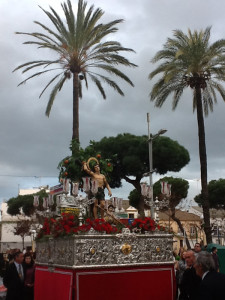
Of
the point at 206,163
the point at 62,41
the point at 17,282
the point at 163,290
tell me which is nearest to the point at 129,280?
the point at 163,290

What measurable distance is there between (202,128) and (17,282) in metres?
14.7

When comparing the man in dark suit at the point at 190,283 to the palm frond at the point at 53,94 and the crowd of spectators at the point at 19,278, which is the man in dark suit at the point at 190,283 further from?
the palm frond at the point at 53,94

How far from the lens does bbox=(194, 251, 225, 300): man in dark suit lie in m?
4.32

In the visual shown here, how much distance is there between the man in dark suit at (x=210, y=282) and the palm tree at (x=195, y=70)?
53.3ft

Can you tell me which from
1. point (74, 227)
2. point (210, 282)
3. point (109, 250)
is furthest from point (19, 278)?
point (210, 282)

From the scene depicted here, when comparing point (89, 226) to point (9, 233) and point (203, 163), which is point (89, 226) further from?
point (9, 233)

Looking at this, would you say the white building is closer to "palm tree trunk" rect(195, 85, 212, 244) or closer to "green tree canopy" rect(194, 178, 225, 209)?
"green tree canopy" rect(194, 178, 225, 209)

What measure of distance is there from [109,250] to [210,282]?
14.1ft

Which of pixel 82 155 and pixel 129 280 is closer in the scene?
pixel 129 280

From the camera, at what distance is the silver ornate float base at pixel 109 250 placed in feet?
26.9

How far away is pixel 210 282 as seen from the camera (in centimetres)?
440

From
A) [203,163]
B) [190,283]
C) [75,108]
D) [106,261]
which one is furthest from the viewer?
[203,163]

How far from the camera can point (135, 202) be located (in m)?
44.1

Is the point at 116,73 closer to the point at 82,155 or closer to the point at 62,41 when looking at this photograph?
the point at 62,41
